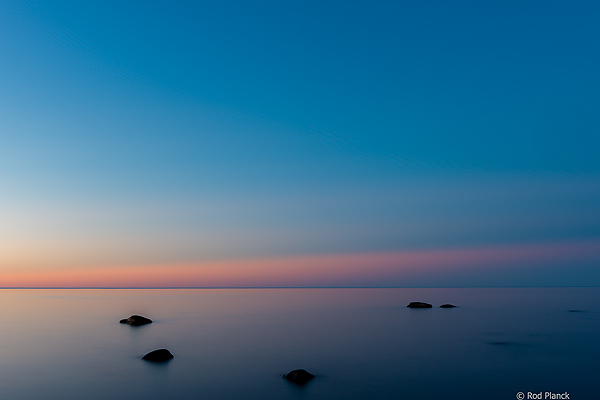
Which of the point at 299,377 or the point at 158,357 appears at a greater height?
the point at 299,377

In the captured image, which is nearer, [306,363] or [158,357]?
[306,363]

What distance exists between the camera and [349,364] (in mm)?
34312

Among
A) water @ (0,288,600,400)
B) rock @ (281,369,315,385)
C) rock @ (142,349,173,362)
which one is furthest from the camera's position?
rock @ (142,349,173,362)

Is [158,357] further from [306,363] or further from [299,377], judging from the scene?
[299,377]

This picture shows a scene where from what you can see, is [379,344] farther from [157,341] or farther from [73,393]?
[73,393]

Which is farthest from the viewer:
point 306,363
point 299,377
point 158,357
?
point 158,357

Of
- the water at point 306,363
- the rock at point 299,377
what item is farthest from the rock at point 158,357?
the rock at point 299,377

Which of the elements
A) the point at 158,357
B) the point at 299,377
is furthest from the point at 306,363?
the point at 158,357

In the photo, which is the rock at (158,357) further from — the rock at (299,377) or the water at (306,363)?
the rock at (299,377)

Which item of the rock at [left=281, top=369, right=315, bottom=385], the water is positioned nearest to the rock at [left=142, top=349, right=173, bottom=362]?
the water

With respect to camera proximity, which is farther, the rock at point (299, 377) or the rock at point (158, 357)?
the rock at point (158, 357)

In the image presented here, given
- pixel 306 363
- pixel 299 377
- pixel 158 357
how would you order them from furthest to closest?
pixel 158 357, pixel 306 363, pixel 299 377

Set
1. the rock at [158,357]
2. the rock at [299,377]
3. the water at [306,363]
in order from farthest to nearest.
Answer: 1. the rock at [158,357]
2. the rock at [299,377]
3. the water at [306,363]

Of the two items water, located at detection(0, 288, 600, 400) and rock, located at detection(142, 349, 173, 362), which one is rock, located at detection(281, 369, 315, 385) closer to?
water, located at detection(0, 288, 600, 400)
